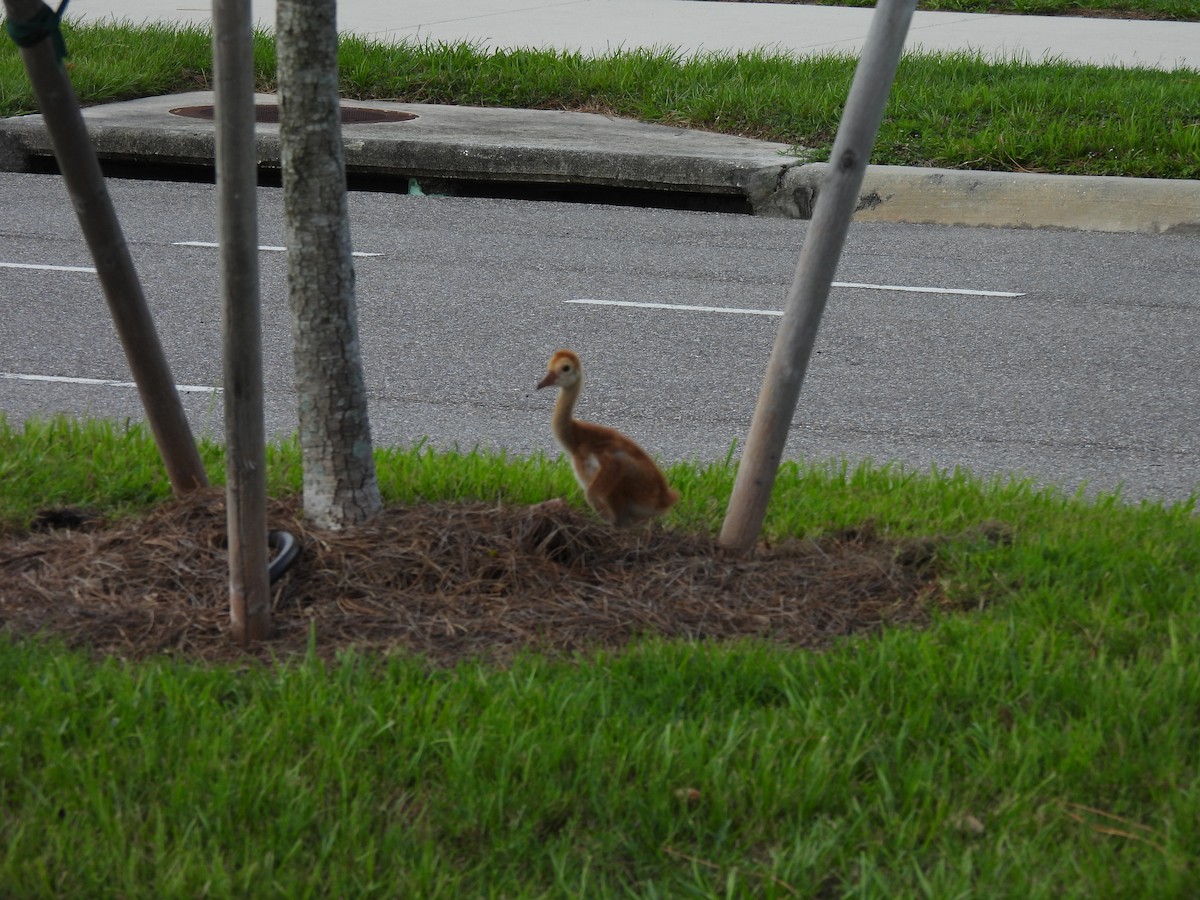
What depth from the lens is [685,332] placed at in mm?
7523

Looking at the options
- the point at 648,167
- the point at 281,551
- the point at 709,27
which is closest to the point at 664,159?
the point at 648,167

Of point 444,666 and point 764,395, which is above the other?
point 764,395

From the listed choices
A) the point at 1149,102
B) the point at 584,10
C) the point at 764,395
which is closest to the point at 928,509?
the point at 764,395

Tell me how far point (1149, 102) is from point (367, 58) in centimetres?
709

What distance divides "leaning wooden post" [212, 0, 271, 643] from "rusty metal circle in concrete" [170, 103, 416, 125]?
8.86m

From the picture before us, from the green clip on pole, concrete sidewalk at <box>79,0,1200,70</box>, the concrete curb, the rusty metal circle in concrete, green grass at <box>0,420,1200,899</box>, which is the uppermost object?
concrete sidewalk at <box>79,0,1200,70</box>

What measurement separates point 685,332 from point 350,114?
5.91m

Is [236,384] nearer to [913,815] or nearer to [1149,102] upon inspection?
[913,815]

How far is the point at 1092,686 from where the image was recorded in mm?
3301

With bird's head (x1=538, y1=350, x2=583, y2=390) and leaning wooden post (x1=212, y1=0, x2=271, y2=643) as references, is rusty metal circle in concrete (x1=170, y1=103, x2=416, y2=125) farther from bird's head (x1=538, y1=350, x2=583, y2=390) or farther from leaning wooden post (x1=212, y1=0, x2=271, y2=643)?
leaning wooden post (x1=212, y1=0, x2=271, y2=643)

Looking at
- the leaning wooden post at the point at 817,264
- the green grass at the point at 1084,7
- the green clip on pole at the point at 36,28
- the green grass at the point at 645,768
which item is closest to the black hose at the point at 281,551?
the green grass at the point at 645,768

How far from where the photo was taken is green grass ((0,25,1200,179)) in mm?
10680

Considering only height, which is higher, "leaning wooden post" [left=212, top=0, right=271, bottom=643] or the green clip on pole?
the green clip on pole

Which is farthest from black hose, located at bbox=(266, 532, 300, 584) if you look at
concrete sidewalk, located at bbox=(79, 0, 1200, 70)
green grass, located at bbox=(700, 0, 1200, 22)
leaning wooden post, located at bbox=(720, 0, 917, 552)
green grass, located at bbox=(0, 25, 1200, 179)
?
green grass, located at bbox=(700, 0, 1200, 22)
